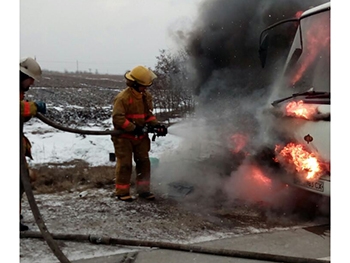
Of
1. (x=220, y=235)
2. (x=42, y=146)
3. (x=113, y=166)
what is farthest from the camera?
(x=42, y=146)

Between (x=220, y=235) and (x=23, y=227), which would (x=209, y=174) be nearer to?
(x=220, y=235)

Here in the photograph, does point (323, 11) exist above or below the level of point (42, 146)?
above

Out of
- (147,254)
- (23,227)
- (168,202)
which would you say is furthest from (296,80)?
(23,227)

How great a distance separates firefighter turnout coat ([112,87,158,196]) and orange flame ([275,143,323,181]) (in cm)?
184

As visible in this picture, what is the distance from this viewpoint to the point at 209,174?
5.95 meters

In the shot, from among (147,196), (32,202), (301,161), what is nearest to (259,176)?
(301,161)

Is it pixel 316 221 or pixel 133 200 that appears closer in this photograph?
pixel 316 221

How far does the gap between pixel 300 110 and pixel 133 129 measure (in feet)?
6.68

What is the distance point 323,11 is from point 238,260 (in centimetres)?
304

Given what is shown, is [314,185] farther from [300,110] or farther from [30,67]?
[30,67]

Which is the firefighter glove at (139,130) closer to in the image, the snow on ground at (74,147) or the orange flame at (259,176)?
the orange flame at (259,176)

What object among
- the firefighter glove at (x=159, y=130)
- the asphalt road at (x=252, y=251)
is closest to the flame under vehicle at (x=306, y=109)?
the asphalt road at (x=252, y=251)

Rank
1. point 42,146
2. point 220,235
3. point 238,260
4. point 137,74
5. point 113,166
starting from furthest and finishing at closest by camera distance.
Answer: point 42,146, point 113,166, point 137,74, point 220,235, point 238,260

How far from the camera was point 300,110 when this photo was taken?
13.6ft
